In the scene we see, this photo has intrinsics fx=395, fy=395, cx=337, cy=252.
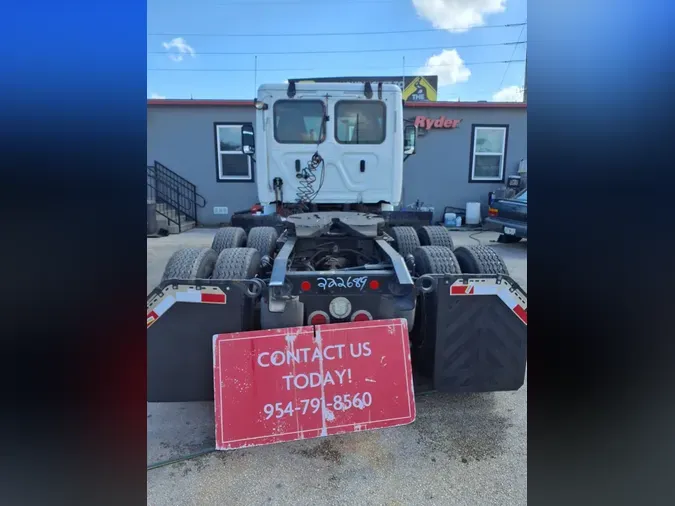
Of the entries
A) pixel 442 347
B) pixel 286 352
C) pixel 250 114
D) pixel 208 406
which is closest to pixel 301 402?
pixel 286 352

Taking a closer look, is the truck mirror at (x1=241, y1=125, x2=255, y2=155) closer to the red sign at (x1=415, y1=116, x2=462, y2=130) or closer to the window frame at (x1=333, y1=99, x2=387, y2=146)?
the window frame at (x1=333, y1=99, x2=387, y2=146)

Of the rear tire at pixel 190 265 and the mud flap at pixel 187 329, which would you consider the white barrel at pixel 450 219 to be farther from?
the mud flap at pixel 187 329

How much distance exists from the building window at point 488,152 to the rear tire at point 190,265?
10758 millimetres

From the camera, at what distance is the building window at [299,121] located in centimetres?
462

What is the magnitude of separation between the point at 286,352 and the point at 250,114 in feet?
34.6

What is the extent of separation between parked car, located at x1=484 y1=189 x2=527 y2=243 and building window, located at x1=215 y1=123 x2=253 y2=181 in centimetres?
691

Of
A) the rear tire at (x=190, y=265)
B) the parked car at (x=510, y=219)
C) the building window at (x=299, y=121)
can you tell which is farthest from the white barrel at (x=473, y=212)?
the rear tire at (x=190, y=265)

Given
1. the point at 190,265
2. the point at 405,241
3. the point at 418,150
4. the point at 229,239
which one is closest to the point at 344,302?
the point at 190,265

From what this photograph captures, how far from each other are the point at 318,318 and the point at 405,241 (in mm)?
2195

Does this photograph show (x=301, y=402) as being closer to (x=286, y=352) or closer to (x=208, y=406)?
(x=286, y=352)

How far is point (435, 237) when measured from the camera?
15.3 ft

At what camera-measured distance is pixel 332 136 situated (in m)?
4.66

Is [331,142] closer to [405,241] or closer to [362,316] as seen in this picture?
[405,241]

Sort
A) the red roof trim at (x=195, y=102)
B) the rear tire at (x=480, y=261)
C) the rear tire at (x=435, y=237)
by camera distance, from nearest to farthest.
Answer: the rear tire at (x=480, y=261)
the rear tire at (x=435, y=237)
the red roof trim at (x=195, y=102)
